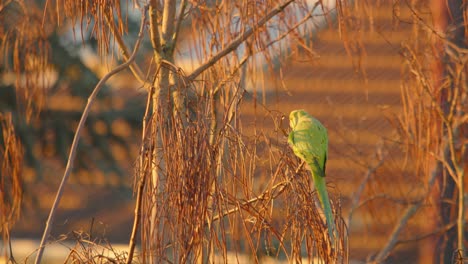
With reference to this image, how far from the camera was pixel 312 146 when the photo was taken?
2037 millimetres

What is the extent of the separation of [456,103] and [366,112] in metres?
1.62

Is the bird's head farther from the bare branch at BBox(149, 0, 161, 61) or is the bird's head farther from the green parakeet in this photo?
the bare branch at BBox(149, 0, 161, 61)

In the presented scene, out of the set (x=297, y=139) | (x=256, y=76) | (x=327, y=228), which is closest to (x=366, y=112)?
(x=256, y=76)

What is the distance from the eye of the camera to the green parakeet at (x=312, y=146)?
6.25ft

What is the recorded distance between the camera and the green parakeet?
1.91m

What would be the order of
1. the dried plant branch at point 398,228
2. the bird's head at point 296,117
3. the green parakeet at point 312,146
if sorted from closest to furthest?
the green parakeet at point 312,146 < the bird's head at point 296,117 < the dried plant branch at point 398,228

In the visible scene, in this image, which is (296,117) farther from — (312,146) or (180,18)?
(180,18)

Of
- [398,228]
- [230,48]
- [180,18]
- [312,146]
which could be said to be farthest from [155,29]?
[398,228]

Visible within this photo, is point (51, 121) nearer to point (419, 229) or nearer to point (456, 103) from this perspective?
point (419, 229)

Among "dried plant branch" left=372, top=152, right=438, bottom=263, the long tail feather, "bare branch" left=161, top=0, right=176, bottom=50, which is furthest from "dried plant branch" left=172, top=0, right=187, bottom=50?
"dried plant branch" left=372, top=152, right=438, bottom=263

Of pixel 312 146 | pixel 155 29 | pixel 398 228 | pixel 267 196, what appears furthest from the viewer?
pixel 398 228

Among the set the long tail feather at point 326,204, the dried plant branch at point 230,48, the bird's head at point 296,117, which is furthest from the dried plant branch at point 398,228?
the dried plant branch at point 230,48

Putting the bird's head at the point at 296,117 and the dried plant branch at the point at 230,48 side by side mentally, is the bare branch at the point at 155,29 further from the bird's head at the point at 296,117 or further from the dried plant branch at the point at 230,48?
the bird's head at the point at 296,117

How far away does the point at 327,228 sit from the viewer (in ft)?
5.61
